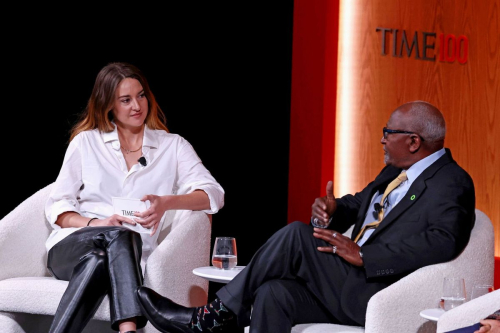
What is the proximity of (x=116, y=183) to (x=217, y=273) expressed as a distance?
85 centimetres

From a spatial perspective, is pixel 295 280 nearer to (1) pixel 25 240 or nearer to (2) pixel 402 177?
(2) pixel 402 177

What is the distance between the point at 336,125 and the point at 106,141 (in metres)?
2.14

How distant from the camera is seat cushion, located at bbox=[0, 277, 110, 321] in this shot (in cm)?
311

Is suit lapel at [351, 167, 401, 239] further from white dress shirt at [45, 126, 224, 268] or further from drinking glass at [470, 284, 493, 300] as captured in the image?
white dress shirt at [45, 126, 224, 268]

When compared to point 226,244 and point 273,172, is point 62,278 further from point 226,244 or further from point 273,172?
point 273,172

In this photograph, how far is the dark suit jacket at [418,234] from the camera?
2.69m

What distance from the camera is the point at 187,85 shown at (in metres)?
4.80

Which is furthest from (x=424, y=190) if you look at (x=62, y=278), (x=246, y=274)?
(x=62, y=278)

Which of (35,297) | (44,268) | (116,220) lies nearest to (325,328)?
(116,220)

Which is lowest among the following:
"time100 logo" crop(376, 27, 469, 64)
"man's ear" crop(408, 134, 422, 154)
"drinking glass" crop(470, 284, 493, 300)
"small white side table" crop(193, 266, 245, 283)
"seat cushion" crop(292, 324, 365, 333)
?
"seat cushion" crop(292, 324, 365, 333)

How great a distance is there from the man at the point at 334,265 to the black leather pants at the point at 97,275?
0.12 m

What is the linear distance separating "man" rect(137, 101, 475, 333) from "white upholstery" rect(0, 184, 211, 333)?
0.29m

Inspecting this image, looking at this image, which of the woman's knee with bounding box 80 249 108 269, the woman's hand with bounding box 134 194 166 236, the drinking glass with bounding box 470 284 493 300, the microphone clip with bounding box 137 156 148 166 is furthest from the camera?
the microphone clip with bounding box 137 156 148 166

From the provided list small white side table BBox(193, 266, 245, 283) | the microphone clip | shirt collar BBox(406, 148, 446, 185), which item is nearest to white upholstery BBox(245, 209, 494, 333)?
shirt collar BBox(406, 148, 446, 185)
